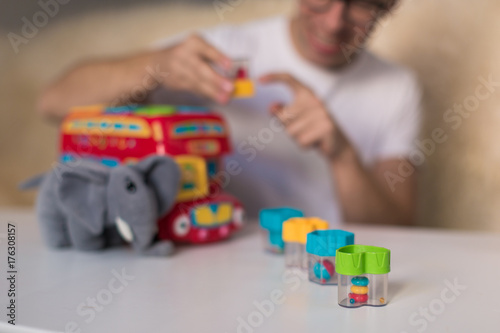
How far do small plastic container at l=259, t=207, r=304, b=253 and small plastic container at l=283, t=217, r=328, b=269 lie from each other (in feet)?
0.20

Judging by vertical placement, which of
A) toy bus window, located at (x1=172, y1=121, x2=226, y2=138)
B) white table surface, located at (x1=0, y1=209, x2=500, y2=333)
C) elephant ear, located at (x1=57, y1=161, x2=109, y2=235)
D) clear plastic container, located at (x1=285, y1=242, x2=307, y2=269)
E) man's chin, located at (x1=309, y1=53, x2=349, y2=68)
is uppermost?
man's chin, located at (x1=309, y1=53, x2=349, y2=68)

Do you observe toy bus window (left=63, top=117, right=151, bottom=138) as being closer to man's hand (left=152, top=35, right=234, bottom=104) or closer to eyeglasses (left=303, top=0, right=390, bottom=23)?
man's hand (left=152, top=35, right=234, bottom=104)

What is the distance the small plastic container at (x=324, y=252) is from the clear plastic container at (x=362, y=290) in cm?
6

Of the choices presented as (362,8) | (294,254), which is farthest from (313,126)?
(294,254)

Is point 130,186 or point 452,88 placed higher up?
point 452,88

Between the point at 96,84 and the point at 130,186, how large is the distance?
22.7 inches

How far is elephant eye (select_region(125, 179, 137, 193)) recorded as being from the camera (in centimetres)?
91

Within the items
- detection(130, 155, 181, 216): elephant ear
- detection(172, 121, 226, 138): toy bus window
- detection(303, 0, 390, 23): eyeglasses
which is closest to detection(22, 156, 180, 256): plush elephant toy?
detection(130, 155, 181, 216): elephant ear

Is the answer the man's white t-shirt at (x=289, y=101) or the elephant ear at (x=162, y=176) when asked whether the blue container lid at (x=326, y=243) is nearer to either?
the elephant ear at (x=162, y=176)

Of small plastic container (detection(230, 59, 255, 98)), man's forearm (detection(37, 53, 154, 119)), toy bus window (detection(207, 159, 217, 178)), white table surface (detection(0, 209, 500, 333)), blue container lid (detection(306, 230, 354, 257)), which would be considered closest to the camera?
white table surface (detection(0, 209, 500, 333))

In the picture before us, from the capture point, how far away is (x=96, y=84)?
1.41 m

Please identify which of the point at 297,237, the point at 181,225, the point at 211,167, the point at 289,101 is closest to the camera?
the point at 297,237

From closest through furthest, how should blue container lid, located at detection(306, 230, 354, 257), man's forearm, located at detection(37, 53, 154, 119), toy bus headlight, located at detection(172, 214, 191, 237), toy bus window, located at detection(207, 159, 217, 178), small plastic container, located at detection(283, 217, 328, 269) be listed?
blue container lid, located at detection(306, 230, 354, 257) → small plastic container, located at detection(283, 217, 328, 269) → toy bus headlight, located at detection(172, 214, 191, 237) → toy bus window, located at detection(207, 159, 217, 178) → man's forearm, located at detection(37, 53, 154, 119)

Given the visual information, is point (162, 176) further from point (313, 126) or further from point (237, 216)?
point (313, 126)
